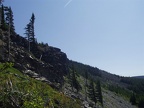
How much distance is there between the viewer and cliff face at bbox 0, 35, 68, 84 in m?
58.4

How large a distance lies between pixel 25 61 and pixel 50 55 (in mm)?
25753

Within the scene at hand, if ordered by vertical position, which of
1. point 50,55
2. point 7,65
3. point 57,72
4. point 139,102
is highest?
point 50,55

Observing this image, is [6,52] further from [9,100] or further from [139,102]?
[139,102]

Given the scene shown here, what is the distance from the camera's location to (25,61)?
6122cm

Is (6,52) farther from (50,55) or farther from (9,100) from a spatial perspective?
(9,100)

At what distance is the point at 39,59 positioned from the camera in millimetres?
73688

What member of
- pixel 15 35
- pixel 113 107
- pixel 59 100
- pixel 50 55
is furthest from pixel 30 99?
pixel 113 107

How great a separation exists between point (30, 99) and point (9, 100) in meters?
3.73

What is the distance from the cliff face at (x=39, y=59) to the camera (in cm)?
5836

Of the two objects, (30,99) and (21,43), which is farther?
(21,43)

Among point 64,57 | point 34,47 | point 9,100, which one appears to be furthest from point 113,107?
point 9,100

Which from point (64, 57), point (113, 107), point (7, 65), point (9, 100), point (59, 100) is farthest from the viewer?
point (113, 107)

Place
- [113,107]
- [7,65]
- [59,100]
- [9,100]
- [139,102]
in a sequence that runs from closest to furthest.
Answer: [7,65]
[9,100]
[59,100]
[113,107]
[139,102]

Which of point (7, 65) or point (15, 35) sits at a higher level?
point (15, 35)
